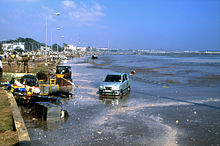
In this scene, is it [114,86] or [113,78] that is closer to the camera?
[114,86]

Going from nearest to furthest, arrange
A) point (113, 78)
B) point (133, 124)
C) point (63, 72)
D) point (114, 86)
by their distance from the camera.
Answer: point (133, 124), point (114, 86), point (113, 78), point (63, 72)

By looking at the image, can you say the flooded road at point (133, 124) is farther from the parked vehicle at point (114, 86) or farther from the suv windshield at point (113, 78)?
the suv windshield at point (113, 78)

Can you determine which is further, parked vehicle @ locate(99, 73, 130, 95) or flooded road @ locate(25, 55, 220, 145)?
parked vehicle @ locate(99, 73, 130, 95)

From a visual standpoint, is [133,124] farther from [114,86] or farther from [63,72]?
[63,72]

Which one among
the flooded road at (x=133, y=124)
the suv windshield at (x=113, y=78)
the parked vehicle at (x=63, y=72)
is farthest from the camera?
the parked vehicle at (x=63, y=72)

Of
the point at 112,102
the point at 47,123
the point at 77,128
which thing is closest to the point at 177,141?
the point at 77,128

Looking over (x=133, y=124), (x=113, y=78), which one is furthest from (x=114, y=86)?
(x=133, y=124)

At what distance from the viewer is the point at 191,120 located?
10.5 meters

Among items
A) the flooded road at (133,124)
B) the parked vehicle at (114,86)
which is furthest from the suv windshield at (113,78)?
the flooded road at (133,124)

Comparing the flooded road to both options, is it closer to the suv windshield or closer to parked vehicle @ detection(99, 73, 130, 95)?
parked vehicle @ detection(99, 73, 130, 95)

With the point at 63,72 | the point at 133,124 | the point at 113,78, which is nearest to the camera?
the point at 133,124

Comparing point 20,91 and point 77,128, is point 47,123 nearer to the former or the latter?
point 77,128

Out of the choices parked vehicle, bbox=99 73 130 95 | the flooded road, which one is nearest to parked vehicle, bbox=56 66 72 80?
parked vehicle, bbox=99 73 130 95

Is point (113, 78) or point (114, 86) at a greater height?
point (113, 78)
